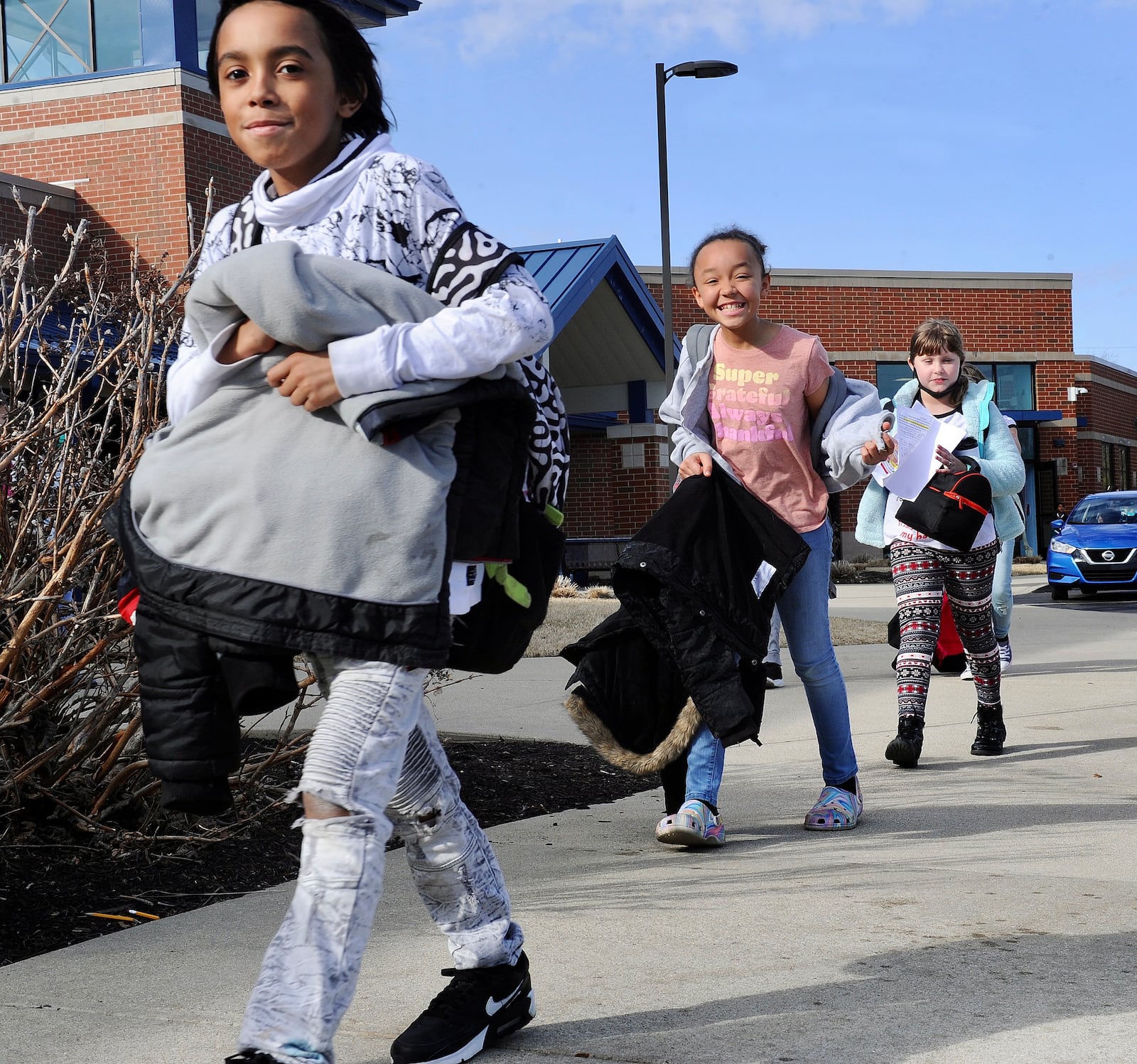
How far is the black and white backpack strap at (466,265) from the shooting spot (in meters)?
2.39

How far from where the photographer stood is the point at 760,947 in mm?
3250

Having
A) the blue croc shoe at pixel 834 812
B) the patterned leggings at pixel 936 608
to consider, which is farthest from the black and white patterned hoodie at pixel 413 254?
the patterned leggings at pixel 936 608

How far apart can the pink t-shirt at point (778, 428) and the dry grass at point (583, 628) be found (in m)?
5.91

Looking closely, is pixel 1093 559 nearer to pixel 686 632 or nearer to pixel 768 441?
pixel 768 441

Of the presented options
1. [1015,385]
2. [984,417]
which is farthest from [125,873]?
[1015,385]

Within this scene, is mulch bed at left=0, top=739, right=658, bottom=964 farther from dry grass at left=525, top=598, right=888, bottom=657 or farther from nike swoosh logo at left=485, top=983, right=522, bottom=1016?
dry grass at left=525, top=598, right=888, bottom=657

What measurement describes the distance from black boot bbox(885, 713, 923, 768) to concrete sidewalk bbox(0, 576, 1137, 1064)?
0.24 meters

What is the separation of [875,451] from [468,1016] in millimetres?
2407

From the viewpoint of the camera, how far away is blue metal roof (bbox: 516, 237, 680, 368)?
16.1m

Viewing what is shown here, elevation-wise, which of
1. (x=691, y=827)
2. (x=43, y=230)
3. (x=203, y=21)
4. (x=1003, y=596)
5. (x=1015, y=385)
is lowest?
(x=691, y=827)

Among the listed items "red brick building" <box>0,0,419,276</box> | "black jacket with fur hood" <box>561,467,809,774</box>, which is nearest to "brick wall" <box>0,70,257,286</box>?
"red brick building" <box>0,0,419,276</box>

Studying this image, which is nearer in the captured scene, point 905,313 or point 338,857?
point 338,857

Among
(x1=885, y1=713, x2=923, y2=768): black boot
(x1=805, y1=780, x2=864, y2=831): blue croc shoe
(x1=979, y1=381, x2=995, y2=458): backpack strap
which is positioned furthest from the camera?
(x1=979, y1=381, x2=995, y2=458): backpack strap

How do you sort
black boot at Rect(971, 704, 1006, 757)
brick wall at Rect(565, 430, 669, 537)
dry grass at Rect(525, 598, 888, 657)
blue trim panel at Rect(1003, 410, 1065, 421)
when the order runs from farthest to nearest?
blue trim panel at Rect(1003, 410, 1065, 421), brick wall at Rect(565, 430, 669, 537), dry grass at Rect(525, 598, 888, 657), black boot at Rect(971, 704, 1006, 757)
